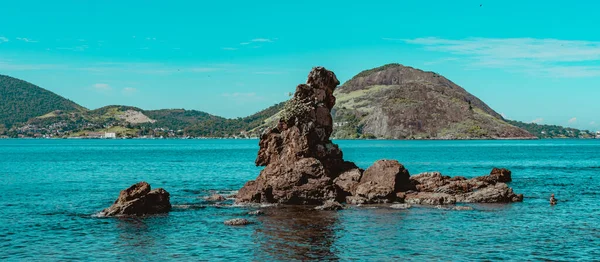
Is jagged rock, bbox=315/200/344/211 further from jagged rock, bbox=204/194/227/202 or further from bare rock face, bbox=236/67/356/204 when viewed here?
jagged rock, bbox=204/194/227/202

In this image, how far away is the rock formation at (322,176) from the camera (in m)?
49.2

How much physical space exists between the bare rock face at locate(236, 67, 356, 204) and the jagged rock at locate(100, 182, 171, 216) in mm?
Answer: 8312

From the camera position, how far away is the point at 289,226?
124 feet

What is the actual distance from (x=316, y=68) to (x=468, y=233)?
28.7 metres

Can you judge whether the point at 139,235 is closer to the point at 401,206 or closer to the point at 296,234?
the point at 296,234

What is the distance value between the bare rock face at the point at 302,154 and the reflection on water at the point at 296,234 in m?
3.70

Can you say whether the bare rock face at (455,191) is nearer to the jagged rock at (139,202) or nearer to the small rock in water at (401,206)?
the small rock in water at (401,206)

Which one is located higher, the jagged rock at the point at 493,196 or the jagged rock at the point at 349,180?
the jagged rock at the point at 349,180

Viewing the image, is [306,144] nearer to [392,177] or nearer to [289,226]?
[392,177]

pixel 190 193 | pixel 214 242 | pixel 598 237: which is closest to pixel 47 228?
pixel 214 242

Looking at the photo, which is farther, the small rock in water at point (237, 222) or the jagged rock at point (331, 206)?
the jagged rock at point (331, 206)

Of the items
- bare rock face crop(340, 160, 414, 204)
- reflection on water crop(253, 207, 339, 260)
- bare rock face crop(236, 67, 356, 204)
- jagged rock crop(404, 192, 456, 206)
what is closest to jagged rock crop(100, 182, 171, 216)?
bare rock face crop(236, 67, 356, 204)

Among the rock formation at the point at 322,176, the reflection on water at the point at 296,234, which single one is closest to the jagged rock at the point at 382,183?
the rock formation at the point at 322,176

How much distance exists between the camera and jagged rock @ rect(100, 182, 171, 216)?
42.4 metres
